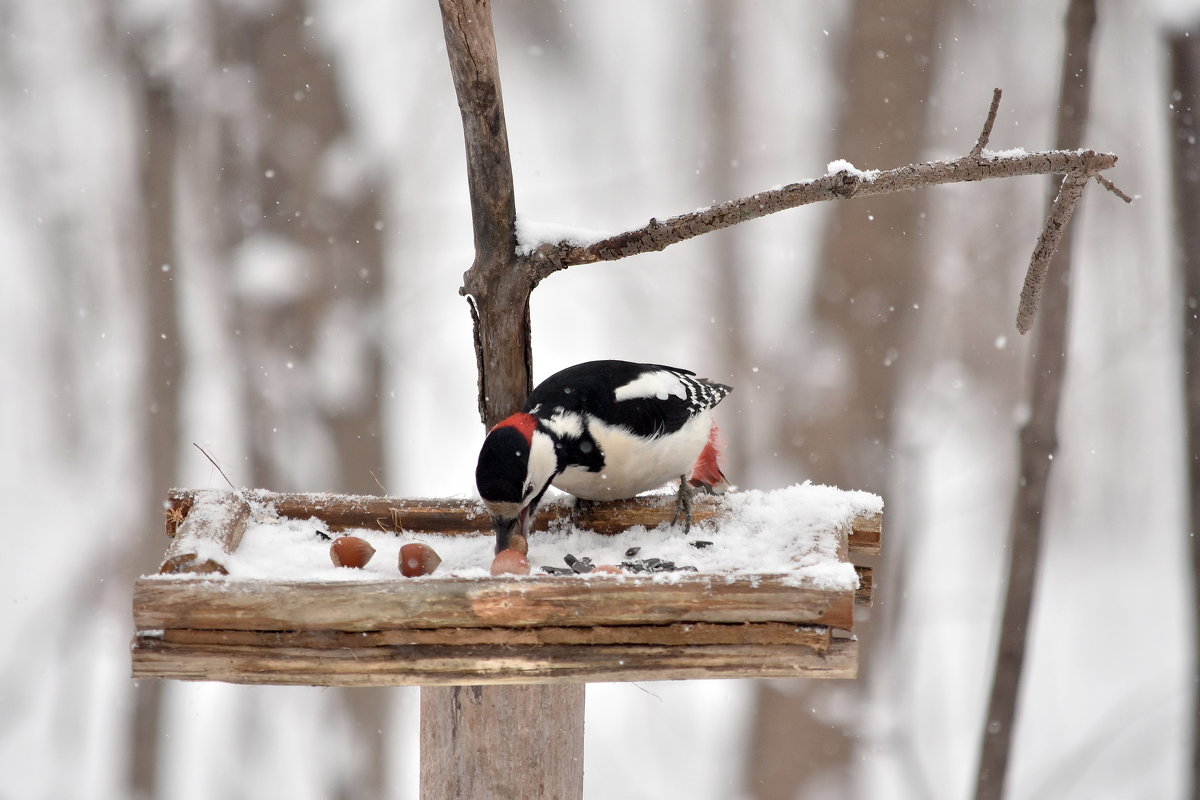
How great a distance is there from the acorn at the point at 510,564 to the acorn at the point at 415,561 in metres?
0.19

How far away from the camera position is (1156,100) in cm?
484

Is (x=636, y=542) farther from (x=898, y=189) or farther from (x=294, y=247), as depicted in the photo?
(x=294, y=247)

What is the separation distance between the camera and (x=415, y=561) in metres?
2.54

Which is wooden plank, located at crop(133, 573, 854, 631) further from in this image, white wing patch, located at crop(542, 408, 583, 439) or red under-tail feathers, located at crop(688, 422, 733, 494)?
red under-tail feathers, located at crop(688, 422, 733, 494)

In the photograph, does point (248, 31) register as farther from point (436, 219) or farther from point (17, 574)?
point (17, 574)

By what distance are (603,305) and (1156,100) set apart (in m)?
2.43

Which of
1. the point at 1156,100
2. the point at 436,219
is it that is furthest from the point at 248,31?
Answer: the point at 1156,100

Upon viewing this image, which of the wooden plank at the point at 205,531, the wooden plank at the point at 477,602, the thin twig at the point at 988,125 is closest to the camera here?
the wooden plank at the point at 477,602

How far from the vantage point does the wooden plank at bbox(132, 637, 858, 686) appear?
213 centimetres

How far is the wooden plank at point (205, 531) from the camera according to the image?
230cm

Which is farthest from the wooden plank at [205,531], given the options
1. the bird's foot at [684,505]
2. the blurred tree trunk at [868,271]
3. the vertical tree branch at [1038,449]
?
the vertical tree branch at [1038,449]

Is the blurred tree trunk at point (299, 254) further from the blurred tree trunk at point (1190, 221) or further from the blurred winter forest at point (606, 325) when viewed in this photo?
the blurred tree trunk at point (1190, 221)

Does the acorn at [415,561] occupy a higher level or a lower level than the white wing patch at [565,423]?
lower

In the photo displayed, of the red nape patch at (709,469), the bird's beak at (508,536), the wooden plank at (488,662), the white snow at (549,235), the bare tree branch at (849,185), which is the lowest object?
the wooden plank at (488,662)
